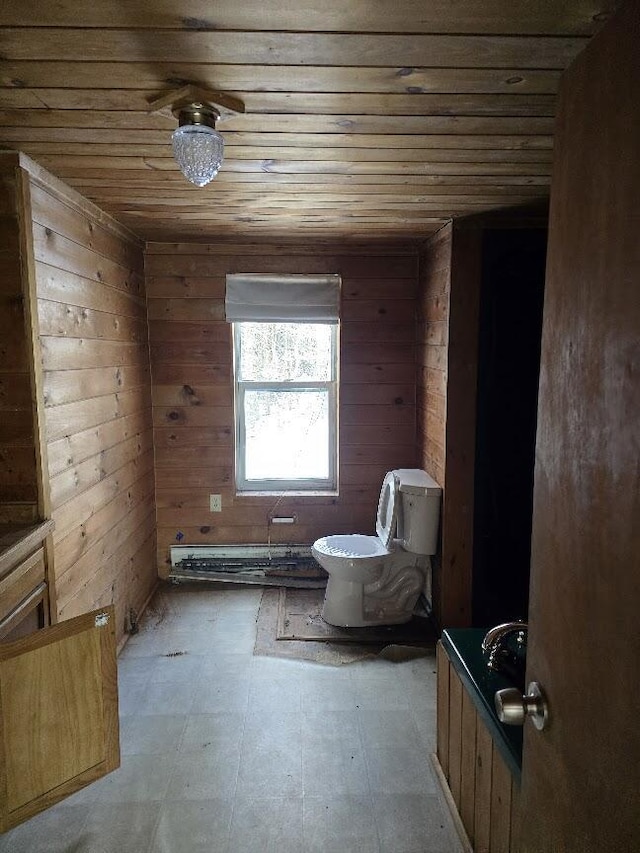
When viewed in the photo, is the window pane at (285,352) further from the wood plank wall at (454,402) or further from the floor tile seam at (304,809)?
the floor tile seam at (304,809)

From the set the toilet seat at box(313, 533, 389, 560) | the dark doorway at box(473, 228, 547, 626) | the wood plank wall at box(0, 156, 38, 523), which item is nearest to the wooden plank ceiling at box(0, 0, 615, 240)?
the wood plank wall at box(0, 156, 38, 523)

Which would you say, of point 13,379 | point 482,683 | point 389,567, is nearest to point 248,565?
point 389,567

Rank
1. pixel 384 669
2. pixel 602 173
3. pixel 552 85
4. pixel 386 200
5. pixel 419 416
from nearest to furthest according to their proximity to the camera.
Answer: pixel 602 173
pixel 552 85
pixel 386 200
pixel 384 669
pixel 419 416

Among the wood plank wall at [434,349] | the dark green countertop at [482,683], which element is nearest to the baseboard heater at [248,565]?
the wood plank wall at [434,349]

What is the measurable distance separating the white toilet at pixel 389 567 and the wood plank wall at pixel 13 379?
5.43 feet

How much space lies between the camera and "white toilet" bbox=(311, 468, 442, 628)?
10.0 feet

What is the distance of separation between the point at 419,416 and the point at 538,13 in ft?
8.54

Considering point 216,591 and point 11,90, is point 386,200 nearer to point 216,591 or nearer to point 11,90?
point 11,90

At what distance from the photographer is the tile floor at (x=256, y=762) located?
5.82 feet

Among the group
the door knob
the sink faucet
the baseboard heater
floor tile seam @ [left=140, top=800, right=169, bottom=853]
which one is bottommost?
floor tile seam @ [left=140, top=800, right=169, bottom=853]

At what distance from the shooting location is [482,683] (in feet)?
5.32

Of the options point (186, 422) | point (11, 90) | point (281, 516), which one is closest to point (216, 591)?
point (281, 516)

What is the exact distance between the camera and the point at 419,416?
3.60m

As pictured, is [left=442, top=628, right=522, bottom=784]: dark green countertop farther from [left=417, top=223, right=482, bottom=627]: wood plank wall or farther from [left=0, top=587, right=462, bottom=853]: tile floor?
[left=417, top=223, right=482, bottom=627]: wood plank wall
